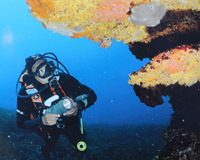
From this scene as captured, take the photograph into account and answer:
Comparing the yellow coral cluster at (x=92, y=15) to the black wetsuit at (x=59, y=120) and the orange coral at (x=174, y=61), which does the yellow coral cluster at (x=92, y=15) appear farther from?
the black wetsuit at (x=59, y=120)

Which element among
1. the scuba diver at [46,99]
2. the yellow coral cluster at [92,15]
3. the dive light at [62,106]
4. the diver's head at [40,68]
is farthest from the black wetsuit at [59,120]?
the yellow coral cluster at [92,15]

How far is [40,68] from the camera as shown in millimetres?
3637

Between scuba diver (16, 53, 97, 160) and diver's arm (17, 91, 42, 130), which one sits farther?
diver's arm (17, 91, 42, 130)

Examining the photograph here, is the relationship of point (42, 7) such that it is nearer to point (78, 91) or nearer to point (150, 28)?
point (150, 28)

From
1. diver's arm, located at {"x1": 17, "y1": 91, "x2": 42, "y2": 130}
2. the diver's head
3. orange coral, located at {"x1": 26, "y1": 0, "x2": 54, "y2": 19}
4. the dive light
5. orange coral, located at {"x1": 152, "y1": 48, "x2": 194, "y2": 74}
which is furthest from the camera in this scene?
diver's arm, located at {"x1": 17, "y1": 91, "x2": 42, "y2": 130}

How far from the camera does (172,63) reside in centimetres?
215

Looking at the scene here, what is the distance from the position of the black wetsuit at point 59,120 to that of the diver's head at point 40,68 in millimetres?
176

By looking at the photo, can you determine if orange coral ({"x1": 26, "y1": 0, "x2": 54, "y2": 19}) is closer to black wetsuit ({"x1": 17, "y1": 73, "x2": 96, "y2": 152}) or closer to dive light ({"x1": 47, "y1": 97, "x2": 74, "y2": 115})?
dive light ({"x1": 47, "y1": 97, "x2": 74, "y2": 115})

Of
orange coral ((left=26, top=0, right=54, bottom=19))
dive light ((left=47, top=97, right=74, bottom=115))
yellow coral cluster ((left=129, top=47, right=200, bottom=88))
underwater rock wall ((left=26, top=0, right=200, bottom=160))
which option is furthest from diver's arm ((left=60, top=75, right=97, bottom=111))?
orange coral ((left=26, top=0, right=54, bottom=19))

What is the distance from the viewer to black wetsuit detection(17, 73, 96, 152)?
370 cm

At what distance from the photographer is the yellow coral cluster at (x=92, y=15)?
2.02 metres

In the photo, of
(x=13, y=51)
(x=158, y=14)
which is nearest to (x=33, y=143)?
(x=158, y=14)

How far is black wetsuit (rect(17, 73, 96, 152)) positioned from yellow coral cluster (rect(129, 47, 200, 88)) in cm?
183

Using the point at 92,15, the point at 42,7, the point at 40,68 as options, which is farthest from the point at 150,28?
the point at 40,68
